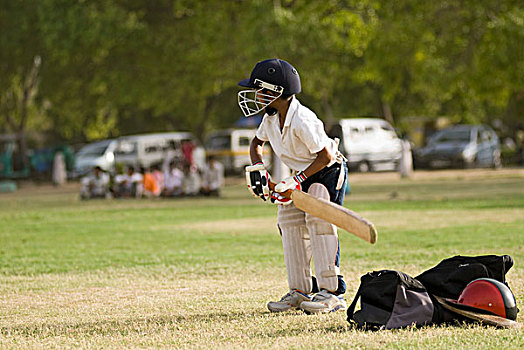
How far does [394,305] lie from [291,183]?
1207 millimetres

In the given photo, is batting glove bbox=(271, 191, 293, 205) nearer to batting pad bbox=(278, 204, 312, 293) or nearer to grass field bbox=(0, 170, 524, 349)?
batting pad bbox=(278, 204, 312, 293)

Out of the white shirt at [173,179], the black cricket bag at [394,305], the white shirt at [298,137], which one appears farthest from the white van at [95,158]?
the black cricket bag at [394,305]

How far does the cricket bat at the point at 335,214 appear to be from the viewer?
19.8 ft

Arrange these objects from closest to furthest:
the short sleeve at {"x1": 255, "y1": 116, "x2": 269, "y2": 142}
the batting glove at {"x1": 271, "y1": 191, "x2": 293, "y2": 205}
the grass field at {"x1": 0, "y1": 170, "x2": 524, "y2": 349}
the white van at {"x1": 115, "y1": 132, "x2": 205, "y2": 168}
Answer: the grass field at {"x1": 0, "y1": 170, "x2": 524, "y2": 349} < the batting glove at {"x1": 271, "y1": 191, "x2": 293, "y2": 205} < the short sleeve at {"x1": 255, "y1": 116, "x2": 269, "y2": 142} < the white van at {"x1": 115, "y1": 132, "x2": 205, "y2": 168}

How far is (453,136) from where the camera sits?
38469 millimetres

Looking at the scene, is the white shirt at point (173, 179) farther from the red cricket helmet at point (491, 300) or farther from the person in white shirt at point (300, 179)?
the red cricket helmet at point (491, 300)

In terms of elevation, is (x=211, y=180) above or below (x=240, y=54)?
below

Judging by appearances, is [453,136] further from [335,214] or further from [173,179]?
[335,214]

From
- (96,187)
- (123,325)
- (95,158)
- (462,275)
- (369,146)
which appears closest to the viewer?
(462,275)

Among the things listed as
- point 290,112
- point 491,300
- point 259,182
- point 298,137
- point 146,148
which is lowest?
point 491,300

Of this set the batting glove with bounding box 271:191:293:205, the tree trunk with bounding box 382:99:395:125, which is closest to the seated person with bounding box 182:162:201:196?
the batting glove with bounding box 271:191:293:205

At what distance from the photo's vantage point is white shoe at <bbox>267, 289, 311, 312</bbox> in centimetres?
703

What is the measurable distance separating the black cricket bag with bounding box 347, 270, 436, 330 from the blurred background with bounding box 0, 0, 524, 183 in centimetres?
1603

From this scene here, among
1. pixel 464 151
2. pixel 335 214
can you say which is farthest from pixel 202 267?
pixel 464 151
